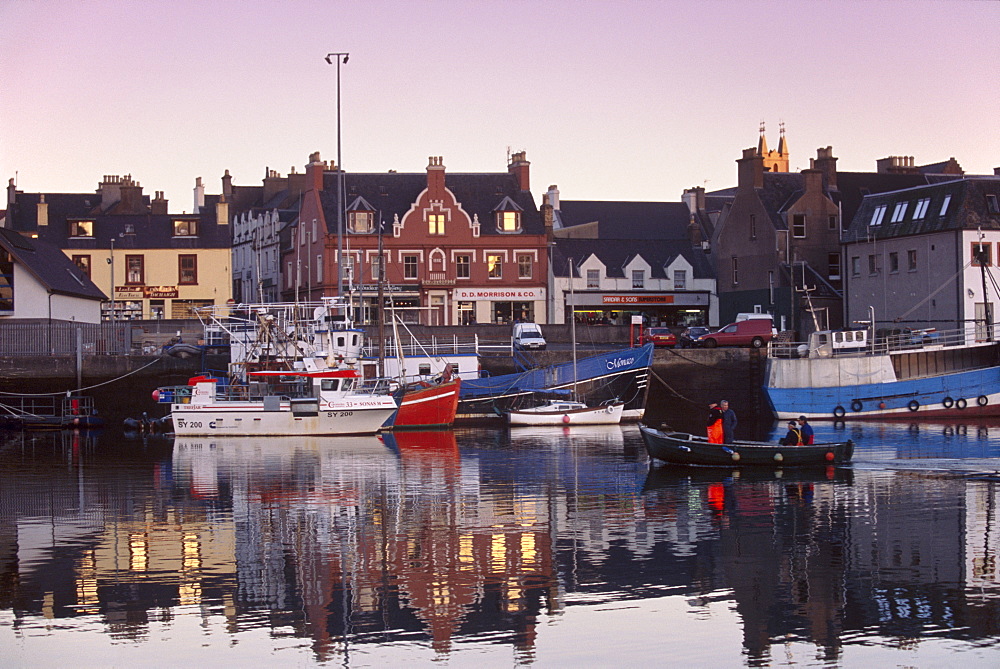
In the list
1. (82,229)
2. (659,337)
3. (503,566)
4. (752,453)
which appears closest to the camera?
(503,566)

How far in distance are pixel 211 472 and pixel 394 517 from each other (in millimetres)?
12322

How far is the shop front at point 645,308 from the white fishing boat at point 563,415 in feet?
84.7

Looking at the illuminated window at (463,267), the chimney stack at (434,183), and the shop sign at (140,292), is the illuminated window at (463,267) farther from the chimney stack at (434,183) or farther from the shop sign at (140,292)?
the shop sign at (140,292)

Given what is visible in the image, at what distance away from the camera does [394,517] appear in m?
→ 28.0

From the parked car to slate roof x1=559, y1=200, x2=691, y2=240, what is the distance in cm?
3705

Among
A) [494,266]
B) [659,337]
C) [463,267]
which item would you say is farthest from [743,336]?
[463,267]

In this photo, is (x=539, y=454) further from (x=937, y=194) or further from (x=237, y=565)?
(x=937, y=194)

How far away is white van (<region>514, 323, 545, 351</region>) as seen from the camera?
66250 mm

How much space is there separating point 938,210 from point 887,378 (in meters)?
12.5

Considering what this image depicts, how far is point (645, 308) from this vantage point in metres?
85.6

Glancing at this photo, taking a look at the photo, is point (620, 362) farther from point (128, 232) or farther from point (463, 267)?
point (128, 232)

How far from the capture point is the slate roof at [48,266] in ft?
211

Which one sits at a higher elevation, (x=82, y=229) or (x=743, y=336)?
(x=82, y=229)

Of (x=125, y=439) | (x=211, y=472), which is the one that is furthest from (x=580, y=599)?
(x=125, y=439)
